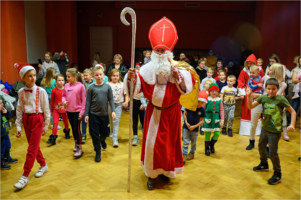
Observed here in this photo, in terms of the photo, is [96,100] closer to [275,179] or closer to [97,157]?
[97,157]

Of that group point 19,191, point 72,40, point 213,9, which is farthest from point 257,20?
point 19,191

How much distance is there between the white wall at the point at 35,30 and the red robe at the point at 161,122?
5873 mm

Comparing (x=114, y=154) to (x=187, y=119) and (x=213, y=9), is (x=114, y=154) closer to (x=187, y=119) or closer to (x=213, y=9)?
(x=187, y=119)

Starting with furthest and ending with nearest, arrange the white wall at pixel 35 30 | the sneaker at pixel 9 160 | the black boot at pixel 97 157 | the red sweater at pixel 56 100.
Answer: the white wall at pixel 35 30, the red sweater at pixel 56 100, the black boot at pixel 97 157, the sneaker at pixel 9 160

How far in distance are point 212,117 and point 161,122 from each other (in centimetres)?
150

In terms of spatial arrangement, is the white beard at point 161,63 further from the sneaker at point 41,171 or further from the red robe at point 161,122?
the sneaker at point 41,171

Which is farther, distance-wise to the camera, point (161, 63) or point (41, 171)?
point (41, 171)

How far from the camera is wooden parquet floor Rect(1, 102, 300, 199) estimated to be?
2.99m

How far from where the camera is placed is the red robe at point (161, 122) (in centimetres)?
288

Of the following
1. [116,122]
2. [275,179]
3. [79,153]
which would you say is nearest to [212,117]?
[275,179]

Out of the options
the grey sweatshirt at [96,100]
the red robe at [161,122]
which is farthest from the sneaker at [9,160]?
the red robe at [161,122]

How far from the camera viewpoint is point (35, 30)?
7.88 meters

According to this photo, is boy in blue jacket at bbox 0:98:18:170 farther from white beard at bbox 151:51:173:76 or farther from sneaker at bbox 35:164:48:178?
white beard at bbox 151:51:173:76

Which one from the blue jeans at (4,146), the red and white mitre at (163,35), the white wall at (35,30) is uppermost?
the white wall at (35,30)
